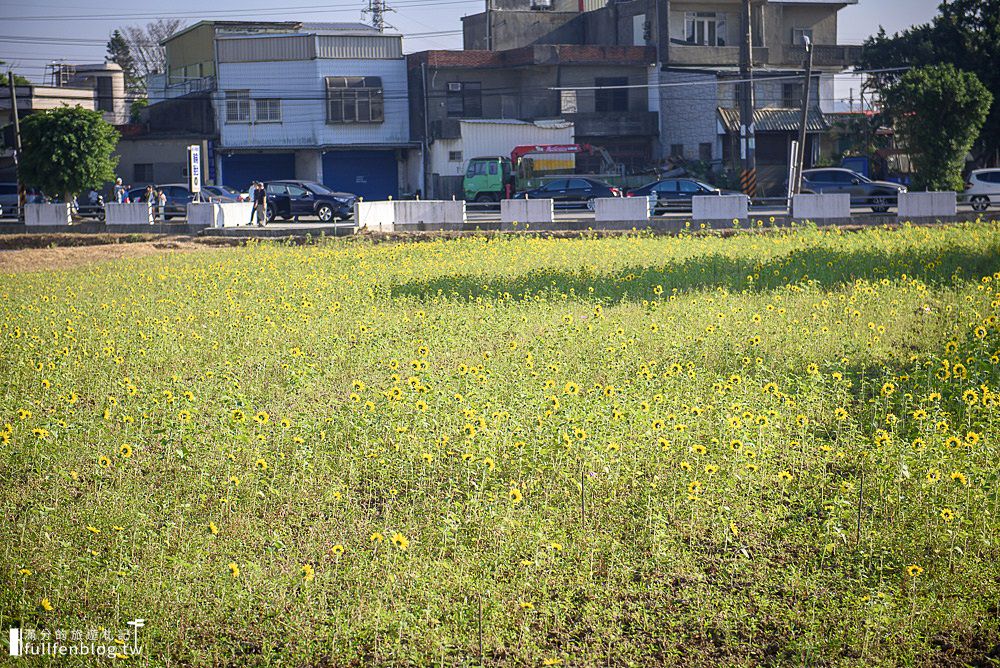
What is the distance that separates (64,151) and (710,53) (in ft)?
100.0

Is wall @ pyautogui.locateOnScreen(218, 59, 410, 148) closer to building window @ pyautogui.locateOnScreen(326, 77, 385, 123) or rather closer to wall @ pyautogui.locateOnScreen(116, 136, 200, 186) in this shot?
building window @ pyautogui.locateOnScreen(326, 77, 385, 123)

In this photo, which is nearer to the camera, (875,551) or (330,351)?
(875,551)

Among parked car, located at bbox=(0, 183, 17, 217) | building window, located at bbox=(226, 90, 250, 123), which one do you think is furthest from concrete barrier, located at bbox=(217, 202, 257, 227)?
building window, located at bbox=(226, 90, 250, 123)

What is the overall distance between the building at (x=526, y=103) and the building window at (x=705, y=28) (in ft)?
9.79

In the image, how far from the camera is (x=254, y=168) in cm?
5100

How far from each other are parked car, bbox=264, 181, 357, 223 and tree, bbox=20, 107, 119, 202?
20.8 ft

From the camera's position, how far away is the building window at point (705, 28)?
175ft

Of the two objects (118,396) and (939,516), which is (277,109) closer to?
(118,396)

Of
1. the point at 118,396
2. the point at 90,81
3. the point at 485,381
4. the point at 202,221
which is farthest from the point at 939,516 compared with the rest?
the point at 90,81

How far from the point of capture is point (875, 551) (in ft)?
19.8

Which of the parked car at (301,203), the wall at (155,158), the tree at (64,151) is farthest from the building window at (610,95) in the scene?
the tree at (64,151)

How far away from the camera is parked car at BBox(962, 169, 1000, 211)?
32875 millimetres

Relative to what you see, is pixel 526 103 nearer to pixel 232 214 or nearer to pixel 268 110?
pixel 268 110

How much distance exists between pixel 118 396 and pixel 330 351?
2501mm
